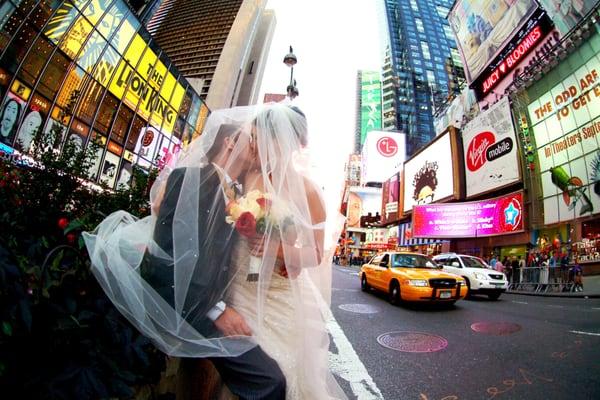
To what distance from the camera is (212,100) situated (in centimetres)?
3744

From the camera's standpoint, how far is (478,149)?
2831cm

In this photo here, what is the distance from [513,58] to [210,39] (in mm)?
44231

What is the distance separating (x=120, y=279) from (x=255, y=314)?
2.41 ft

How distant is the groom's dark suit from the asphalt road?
5.79 ft

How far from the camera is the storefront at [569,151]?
1798 centimetres

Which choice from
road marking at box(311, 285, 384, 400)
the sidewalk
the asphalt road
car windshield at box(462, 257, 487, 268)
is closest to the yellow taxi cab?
the asphalt road

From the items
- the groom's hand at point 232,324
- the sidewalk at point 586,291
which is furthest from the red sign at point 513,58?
the groom's hand at point 232,324

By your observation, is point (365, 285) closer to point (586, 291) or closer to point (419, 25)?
point (586, 291)

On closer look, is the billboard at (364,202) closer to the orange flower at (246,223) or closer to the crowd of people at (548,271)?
the crowd of people at (548,271)

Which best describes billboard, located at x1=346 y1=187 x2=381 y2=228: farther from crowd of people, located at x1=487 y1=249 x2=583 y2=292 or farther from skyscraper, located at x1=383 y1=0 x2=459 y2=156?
crowd of people, located at x1=487 y1=249 x2=583 y2=292

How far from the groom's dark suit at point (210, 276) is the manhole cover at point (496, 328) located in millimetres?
5400

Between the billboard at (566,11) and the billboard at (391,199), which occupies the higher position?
the billboard at (566,11)

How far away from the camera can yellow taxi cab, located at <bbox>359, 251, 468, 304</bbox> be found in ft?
24.6

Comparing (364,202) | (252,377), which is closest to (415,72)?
(364,202)
